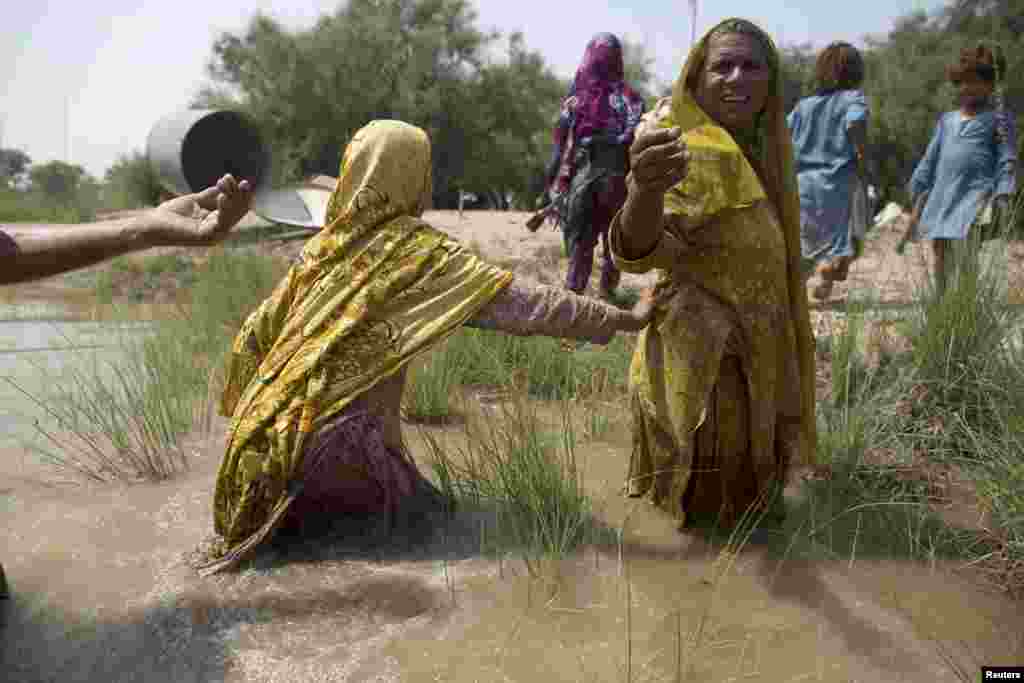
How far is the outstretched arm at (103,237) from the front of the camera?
5.84ft

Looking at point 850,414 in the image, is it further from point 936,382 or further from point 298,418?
point 298,418

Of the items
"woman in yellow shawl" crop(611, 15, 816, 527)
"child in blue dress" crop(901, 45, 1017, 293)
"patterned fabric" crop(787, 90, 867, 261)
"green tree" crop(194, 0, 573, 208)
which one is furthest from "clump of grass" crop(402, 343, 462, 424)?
"green tree" crop(194, 0, 573, 208)

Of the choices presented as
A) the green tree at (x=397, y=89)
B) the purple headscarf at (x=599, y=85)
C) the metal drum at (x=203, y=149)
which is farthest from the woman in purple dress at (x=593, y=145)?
the green tree at (x=397, y=89)

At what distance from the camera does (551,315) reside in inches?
92.0

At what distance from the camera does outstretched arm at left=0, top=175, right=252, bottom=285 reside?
5.84ft

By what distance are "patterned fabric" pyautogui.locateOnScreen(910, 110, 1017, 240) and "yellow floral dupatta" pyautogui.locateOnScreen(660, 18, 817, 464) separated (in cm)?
278

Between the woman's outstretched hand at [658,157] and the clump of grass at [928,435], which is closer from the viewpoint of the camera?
the woman's outstretched hand at [658,157]

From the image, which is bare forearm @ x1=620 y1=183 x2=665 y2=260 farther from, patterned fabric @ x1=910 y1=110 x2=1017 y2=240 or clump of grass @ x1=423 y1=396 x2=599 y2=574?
patterned fabric @ x1=910 y1=110 x2=1017 y2=240

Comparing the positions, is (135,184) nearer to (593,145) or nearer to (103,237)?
(593,145)

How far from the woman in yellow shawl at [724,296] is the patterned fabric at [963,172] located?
2824 millimetres

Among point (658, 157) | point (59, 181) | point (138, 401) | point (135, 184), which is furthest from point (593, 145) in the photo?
point (59, 181)

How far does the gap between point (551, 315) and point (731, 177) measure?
0.64 m

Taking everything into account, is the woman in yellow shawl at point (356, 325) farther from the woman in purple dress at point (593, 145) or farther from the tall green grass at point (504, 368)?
the woman in purple dress at point (593, 145)

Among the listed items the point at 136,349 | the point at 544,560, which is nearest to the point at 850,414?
the point at 544,560
